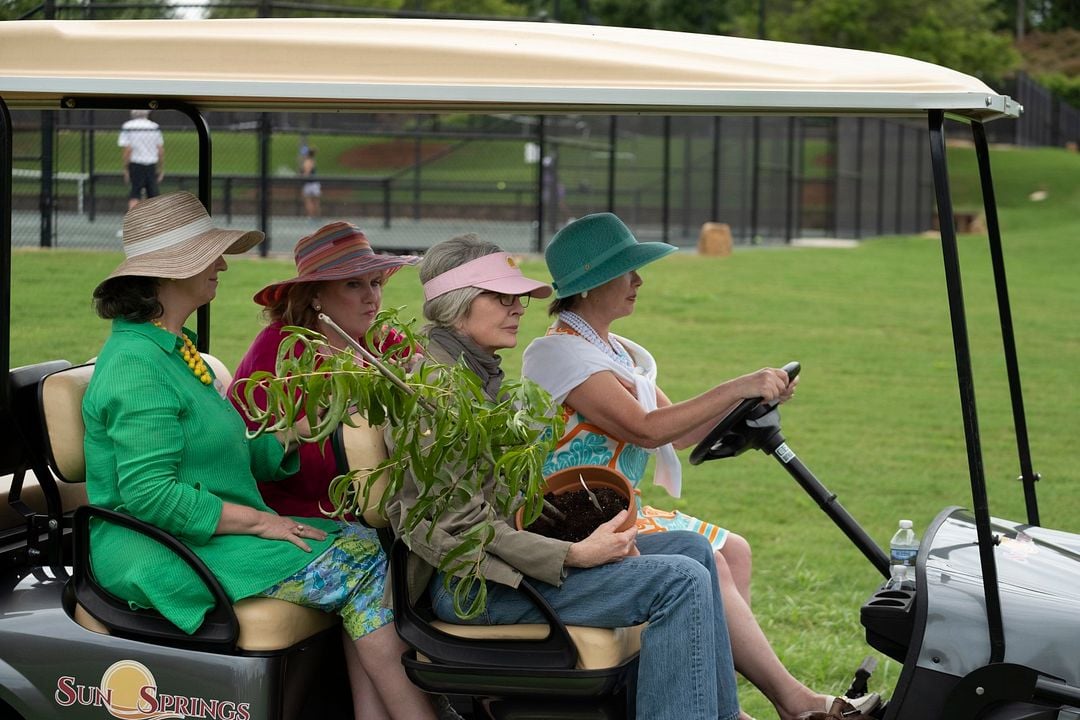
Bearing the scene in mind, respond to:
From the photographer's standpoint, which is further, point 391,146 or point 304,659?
point 391,146

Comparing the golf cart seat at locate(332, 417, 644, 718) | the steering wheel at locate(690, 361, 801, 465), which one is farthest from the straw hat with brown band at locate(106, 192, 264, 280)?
the steering wheel at locate(690, 361, 801, 465)

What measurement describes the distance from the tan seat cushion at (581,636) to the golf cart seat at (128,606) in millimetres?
328

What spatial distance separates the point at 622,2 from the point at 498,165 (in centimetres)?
2144

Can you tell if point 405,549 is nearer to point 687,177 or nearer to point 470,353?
point 470,353

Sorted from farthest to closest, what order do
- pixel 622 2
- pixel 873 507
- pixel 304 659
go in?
1. pixel 622 2
2. pixel 873 507
3. pixel 304 659

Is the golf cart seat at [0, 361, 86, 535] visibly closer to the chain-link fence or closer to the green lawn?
the green lawn

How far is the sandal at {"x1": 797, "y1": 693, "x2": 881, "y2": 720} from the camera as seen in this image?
2943 millimetres

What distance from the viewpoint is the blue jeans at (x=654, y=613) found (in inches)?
106

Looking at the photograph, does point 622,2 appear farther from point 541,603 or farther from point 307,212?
point 541,603

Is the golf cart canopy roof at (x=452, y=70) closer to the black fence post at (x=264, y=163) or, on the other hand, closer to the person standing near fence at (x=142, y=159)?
the black fence post at (x=264, y=163)

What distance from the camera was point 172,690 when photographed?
9.00 ft

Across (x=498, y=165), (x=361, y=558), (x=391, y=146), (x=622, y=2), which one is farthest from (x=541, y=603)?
(x=622, y=2)

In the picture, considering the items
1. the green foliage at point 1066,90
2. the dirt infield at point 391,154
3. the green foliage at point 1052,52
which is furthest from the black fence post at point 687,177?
the green foliage at point 1052,52

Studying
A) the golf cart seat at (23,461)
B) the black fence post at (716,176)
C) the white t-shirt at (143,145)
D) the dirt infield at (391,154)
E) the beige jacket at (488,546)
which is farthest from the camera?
the black fence post at (716,176)
